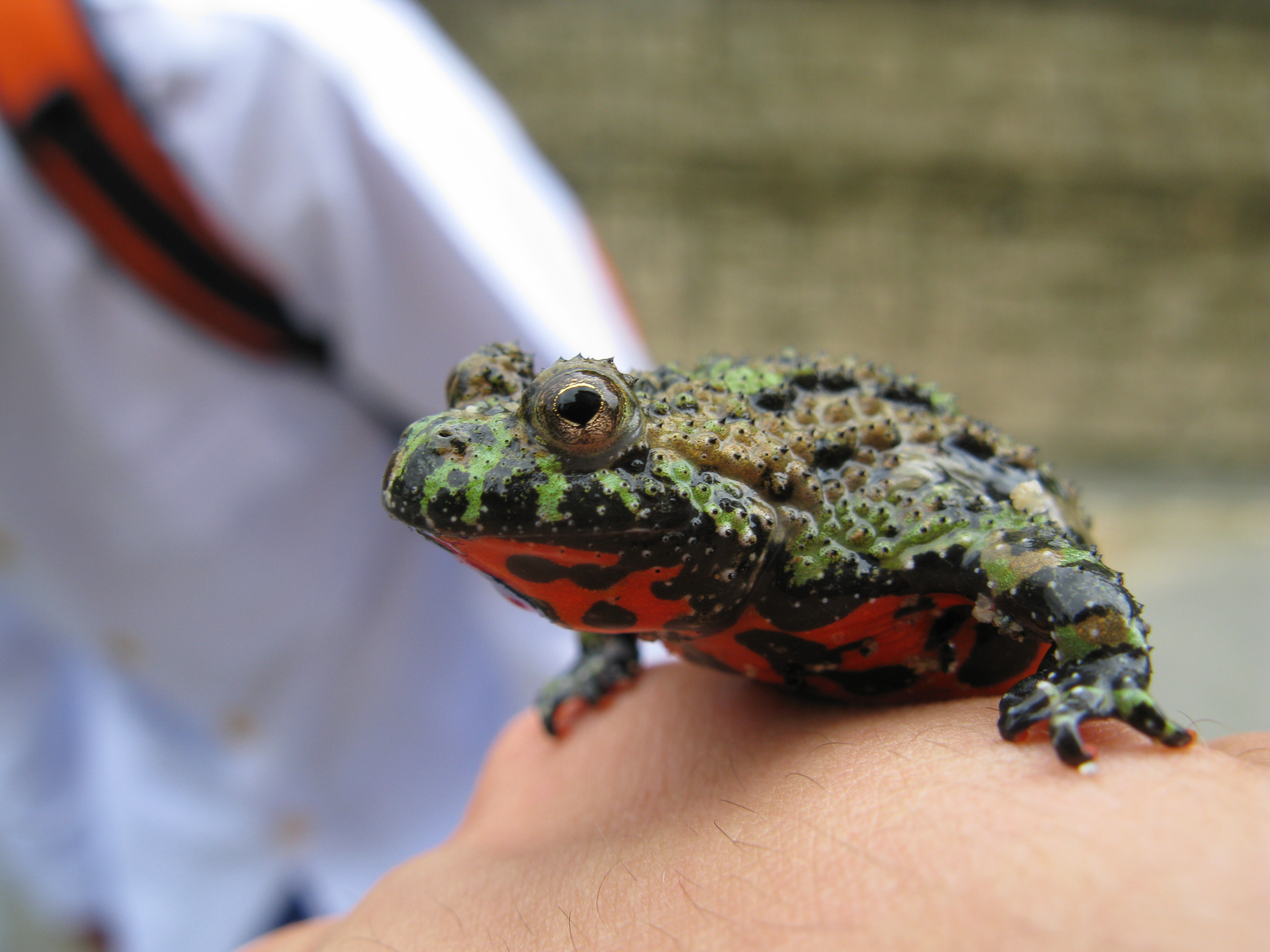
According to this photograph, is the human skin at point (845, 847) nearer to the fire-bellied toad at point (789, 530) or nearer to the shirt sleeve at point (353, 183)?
the fire-bellied toad at point (789, 530)

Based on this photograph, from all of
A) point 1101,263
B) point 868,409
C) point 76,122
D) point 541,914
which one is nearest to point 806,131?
point 1101,263

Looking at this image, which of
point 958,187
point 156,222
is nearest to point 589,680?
point 156,222

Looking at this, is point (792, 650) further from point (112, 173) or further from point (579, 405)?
point (112, 173)

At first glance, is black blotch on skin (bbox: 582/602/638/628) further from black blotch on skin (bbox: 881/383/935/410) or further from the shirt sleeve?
the shirt sleeve

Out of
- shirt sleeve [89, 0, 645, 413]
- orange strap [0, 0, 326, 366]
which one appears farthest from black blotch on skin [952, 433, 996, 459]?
orange strap [0, 0, 326, 366]

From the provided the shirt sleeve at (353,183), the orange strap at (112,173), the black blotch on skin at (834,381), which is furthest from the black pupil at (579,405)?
the orange strap at (112,173)
